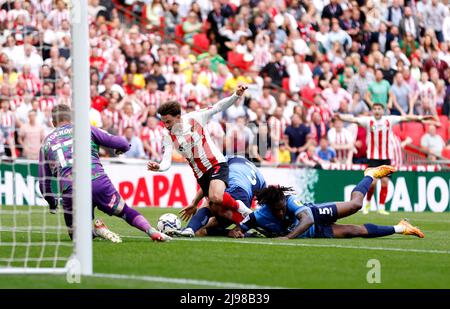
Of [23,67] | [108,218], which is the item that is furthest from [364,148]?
[23,67]

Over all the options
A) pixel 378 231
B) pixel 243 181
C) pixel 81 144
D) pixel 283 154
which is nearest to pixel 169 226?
pixel 243 181

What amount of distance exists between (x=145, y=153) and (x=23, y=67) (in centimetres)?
645

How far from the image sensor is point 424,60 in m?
30.1

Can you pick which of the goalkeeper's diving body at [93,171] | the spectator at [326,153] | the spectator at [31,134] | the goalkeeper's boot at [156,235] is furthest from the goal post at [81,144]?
the spectator at [326,153]

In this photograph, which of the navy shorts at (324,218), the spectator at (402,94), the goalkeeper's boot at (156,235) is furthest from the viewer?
the spectator at (402,94)

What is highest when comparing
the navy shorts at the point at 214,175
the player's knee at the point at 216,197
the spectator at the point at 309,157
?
the spectator at the point at 309,157

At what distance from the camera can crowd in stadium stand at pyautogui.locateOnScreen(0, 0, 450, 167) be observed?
2452cm

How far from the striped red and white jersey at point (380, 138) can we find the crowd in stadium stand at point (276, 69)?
6.66 ft

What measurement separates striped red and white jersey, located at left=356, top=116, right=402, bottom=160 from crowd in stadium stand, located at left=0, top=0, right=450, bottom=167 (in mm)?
2029

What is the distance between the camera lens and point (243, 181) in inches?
585

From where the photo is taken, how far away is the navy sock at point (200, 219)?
14.5 metres

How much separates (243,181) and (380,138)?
8010 millimetres

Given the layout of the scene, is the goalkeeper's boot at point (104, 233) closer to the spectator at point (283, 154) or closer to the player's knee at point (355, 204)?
the player's knee at point (355, 204)

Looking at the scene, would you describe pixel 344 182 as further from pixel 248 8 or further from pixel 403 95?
pixel 248 8
